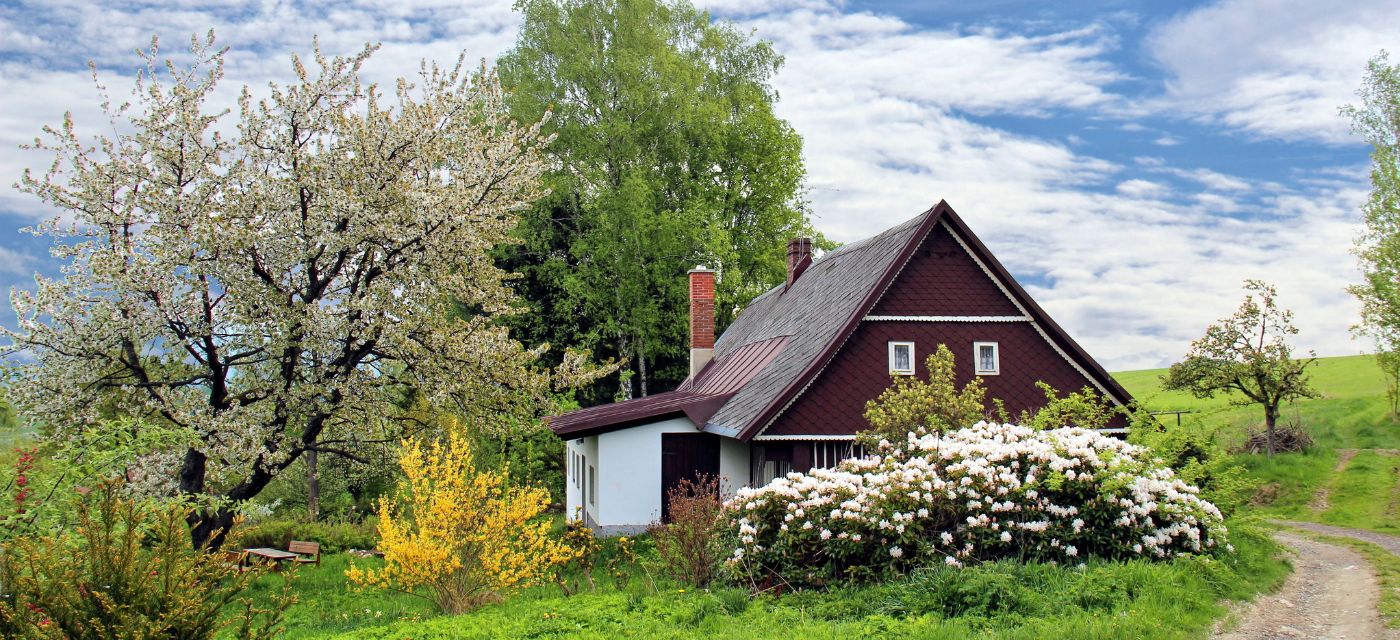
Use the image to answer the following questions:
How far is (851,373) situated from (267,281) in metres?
10.1

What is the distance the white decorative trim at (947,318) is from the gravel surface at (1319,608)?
21.2ft

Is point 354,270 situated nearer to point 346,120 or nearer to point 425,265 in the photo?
point 425,265

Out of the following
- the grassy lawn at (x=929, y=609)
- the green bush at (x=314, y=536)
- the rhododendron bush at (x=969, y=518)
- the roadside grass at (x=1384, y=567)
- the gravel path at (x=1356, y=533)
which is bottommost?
the green bush at (x=314, y=536)

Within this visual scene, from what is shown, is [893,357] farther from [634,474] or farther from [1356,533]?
[1356,533]

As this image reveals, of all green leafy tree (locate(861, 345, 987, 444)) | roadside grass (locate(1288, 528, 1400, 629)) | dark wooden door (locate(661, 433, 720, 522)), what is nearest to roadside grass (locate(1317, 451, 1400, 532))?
roadside grass (locate(1288, 528, 1400, 629))

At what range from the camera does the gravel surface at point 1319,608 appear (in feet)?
31.2

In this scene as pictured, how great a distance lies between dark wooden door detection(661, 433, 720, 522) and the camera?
19609mm

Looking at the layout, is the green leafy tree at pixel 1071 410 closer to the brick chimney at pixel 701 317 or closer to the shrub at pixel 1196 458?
the shrub at pixel 1196 458

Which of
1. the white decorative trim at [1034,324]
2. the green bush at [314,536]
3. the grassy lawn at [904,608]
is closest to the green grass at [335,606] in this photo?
the grassy lawn at [904,608]

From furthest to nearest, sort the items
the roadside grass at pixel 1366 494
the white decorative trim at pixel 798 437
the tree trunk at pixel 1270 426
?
1. the tree trunk at pixel 1270 426
2. the roadside grass at pixel 1366 494
3. the white decorative trim at pixel 798 437

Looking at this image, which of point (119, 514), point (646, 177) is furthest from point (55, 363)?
point (646, 177)

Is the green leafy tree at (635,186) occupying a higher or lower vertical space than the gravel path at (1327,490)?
higher

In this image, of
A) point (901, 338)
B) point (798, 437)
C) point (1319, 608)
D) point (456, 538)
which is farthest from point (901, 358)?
point (456, 538)

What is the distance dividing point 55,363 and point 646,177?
20975mm
